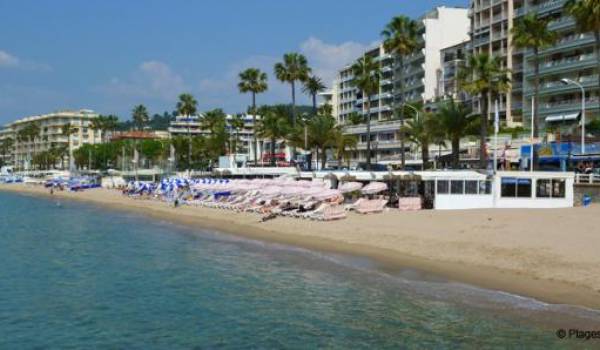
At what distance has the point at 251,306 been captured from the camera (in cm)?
1998

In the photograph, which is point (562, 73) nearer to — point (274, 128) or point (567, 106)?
point (567, 106)

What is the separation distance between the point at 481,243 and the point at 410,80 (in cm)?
8576

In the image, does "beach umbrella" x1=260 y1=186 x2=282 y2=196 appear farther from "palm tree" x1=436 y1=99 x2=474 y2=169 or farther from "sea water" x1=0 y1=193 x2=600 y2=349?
"sea water" x1=0 y1=193 x2=600 y2=349

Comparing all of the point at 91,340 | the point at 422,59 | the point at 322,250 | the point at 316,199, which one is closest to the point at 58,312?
the point at 91,340

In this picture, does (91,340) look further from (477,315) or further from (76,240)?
(76,240)

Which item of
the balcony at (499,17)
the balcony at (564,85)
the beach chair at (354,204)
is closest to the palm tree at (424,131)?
the beach chair at (354,204)

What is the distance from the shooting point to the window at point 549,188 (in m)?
41.3

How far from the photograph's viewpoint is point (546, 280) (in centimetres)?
2116

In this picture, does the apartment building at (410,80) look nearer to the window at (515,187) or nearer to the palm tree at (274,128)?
the palm tree at (274,128)

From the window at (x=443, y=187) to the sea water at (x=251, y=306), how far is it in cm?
1393

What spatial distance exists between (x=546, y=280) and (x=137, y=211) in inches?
1913

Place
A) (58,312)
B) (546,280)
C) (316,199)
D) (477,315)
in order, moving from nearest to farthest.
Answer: (477,315)
(58,312)
(546,280)
(316,199)

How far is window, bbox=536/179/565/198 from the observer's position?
41281 millimetres

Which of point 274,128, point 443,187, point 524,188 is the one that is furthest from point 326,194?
point 274,128
